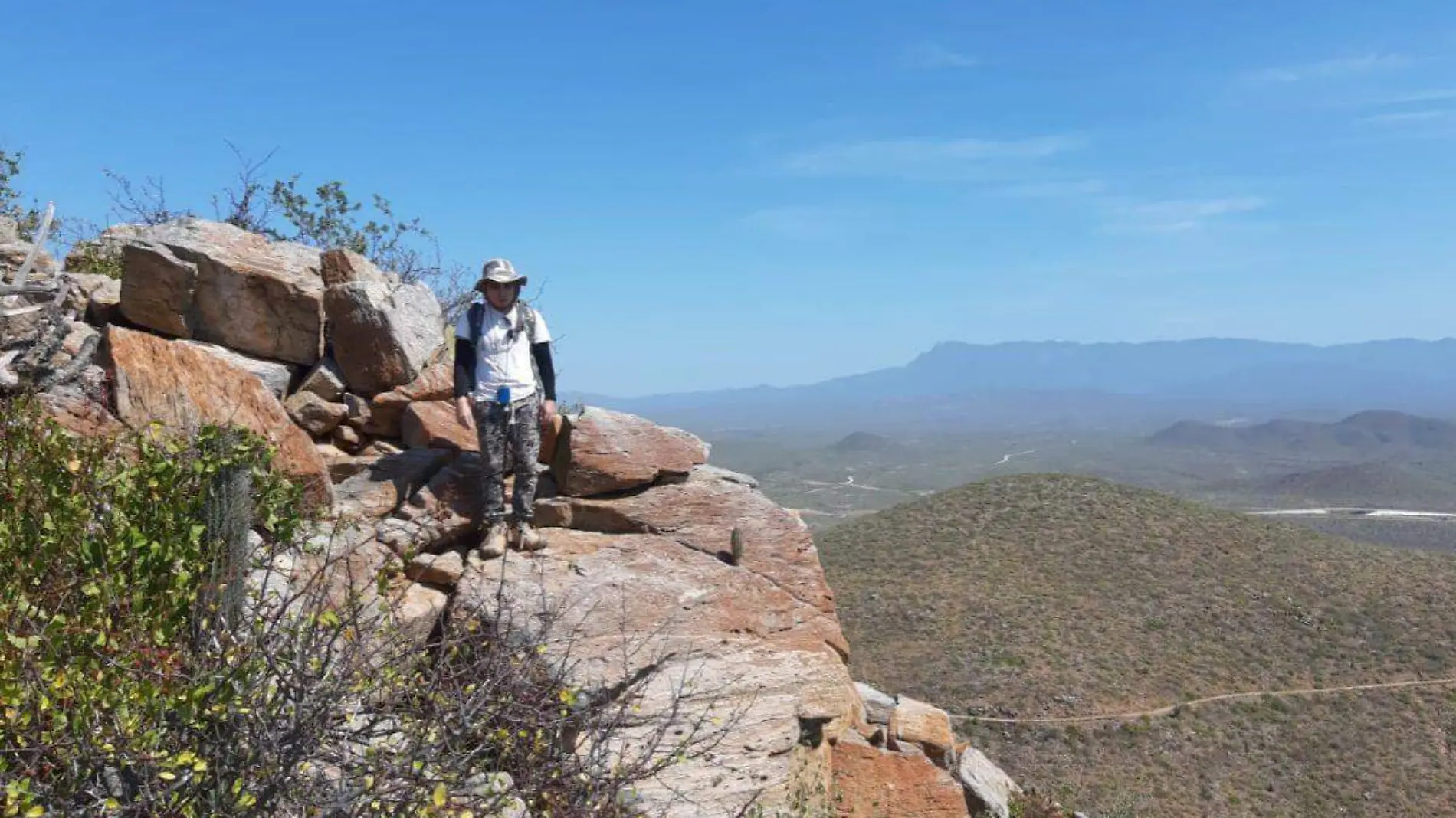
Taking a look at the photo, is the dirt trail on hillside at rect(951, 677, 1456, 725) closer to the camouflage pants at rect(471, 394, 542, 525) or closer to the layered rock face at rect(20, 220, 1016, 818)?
the layered rock face at rect(20, 220, 1016, 818)

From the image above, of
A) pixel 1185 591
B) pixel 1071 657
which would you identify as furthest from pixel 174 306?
pixel 1185 591

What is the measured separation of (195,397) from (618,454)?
3615mm

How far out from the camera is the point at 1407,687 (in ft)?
99.1

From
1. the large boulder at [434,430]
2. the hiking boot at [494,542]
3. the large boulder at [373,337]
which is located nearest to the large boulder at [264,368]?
the large boulder at [373,337]

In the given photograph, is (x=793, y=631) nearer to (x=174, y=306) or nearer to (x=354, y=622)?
(x=354, y=622)

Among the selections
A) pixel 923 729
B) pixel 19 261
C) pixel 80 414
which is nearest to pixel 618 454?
pixel 80 414

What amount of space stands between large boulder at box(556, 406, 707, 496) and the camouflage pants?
0.78 metres

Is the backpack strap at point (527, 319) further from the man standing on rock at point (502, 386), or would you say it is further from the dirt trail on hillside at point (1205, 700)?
the dirt trail on hillside at point (1205, 700)

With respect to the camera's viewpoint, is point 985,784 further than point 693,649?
Yes

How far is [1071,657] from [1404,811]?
10.4 m

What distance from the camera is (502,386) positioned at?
7695 millimetres

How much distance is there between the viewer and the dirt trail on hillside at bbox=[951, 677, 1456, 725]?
27875 millimetres

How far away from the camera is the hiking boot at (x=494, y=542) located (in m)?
7.73

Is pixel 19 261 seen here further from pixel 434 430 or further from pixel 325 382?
pixel 434 430
